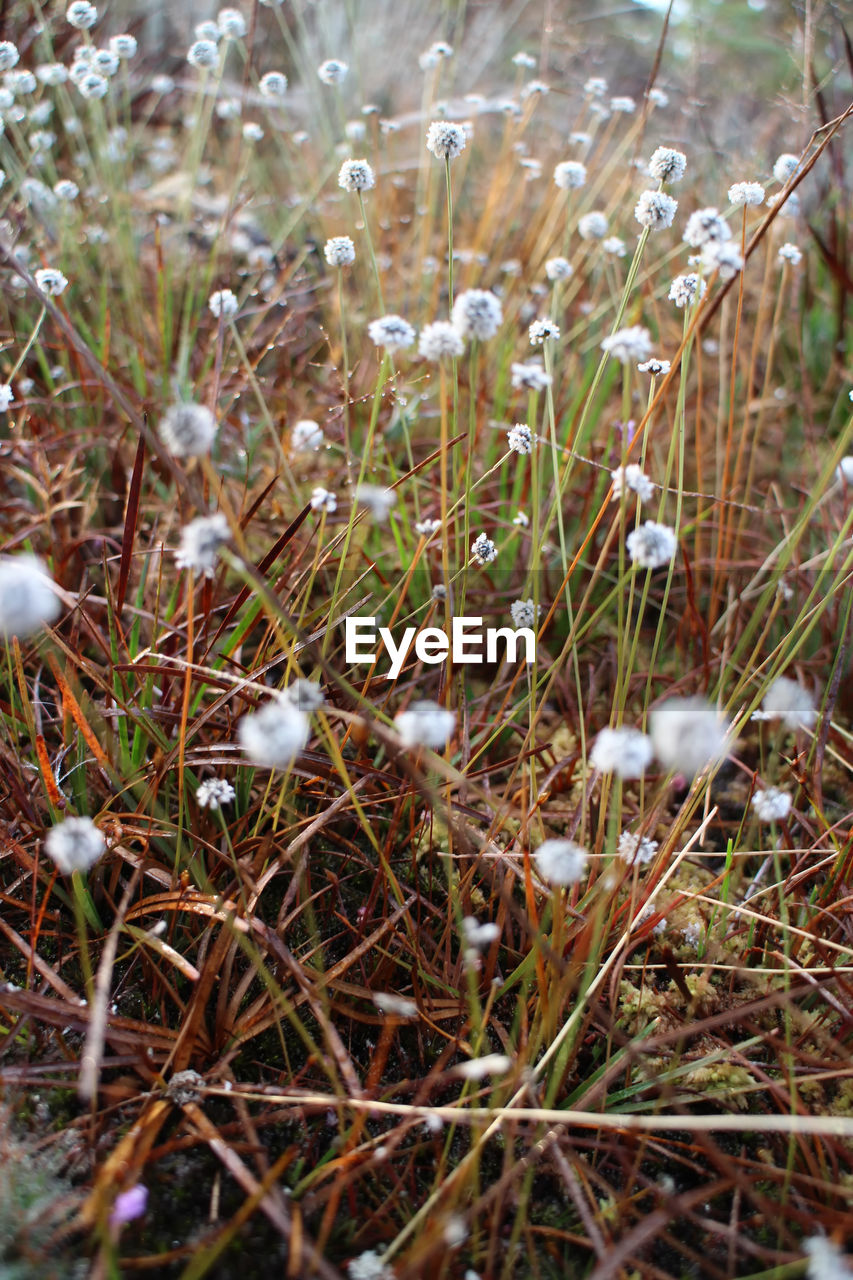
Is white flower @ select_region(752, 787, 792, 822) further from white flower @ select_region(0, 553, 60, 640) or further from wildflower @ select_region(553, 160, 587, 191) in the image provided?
wildflower @ select_region(553, 160, 587, 191)

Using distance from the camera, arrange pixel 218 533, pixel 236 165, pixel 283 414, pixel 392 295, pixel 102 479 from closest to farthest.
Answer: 1. pixel 218 533
2. pixel 283 414
3. pixel 102 479
4. pixel 392 295
5. pixel 236 165

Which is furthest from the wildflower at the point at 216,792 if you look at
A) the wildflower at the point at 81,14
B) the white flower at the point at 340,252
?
the wildflower at the point at 81,14

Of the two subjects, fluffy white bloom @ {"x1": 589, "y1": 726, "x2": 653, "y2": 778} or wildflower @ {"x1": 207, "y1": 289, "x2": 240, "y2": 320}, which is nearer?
fluffy white bloom @ {"x1": 589, "y1": 726, "x2": 653, "y2": 778}

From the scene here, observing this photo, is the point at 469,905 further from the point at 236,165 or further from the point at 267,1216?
the point at 236,165

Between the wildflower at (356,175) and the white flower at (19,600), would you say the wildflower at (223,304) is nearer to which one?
the wildflower at (356,175)

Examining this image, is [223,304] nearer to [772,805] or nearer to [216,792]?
[216,792]

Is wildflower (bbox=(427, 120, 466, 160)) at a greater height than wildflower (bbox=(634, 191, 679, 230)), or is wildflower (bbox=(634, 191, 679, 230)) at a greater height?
wildflower (bbox=(427, 120, 466, 160))

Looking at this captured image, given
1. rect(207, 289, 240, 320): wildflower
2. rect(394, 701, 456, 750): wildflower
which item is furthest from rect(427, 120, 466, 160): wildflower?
rect(394, 701, 456, 750): wildflower

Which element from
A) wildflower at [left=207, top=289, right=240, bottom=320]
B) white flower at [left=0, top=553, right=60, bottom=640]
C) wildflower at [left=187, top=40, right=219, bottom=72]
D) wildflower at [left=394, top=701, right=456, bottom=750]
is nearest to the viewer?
white flower at [left=0, top=553, right=60, bottom=640]

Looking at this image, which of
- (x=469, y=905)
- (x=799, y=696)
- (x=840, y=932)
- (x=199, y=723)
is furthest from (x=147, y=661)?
(x=840, y=932)
